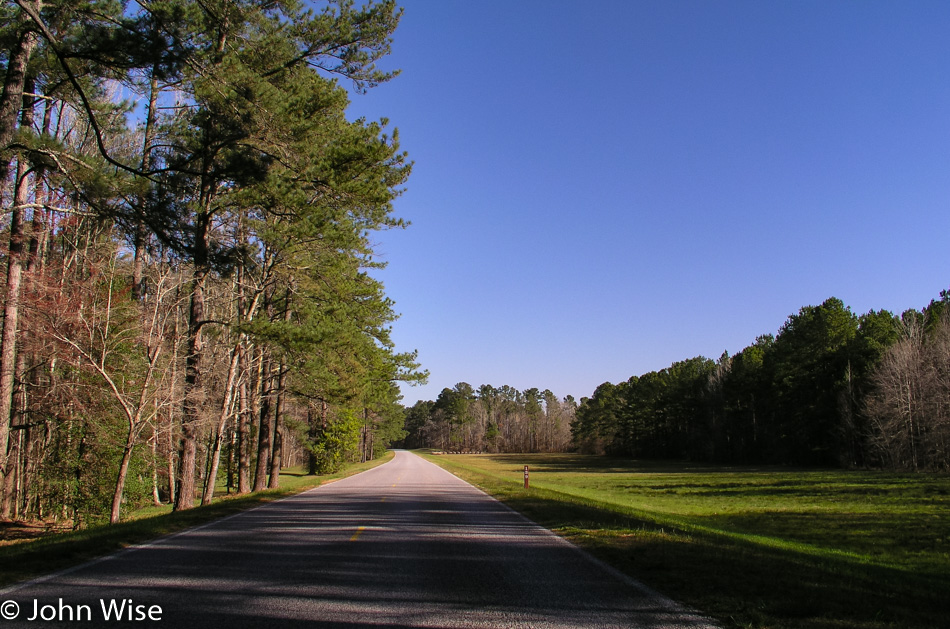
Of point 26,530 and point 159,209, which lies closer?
point 159,209

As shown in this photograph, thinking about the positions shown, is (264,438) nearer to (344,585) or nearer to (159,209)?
(159,209)

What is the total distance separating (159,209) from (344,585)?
28.6ft

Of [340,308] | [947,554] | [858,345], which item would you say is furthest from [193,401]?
[858,345]

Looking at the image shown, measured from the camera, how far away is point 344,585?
565cm

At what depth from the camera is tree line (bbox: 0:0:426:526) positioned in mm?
10234

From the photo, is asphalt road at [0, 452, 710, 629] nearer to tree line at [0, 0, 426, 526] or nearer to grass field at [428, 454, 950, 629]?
grass field at [428, 454, 950, 629]

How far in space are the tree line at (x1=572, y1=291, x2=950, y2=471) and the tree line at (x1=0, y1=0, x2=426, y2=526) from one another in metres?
46.3

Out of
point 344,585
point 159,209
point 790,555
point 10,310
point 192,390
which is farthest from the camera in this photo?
point 192,390

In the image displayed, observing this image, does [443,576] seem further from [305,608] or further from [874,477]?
[874,477]

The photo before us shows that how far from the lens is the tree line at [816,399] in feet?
146

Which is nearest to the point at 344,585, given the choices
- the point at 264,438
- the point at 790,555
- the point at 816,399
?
the point at 790,555

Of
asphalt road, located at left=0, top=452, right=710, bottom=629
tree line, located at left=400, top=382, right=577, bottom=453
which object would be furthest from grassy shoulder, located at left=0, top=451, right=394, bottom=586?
tree line, located at left=400, top=382, right=577, bottom=453

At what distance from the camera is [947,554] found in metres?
13.5

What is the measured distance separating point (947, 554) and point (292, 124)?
751 inches
